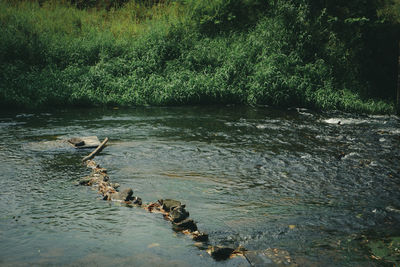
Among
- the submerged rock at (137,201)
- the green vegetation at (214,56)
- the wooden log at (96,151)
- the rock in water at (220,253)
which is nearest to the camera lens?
the rock in water at (220,253)

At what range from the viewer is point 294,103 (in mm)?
12828

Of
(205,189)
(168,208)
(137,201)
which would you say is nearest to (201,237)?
(168,208)

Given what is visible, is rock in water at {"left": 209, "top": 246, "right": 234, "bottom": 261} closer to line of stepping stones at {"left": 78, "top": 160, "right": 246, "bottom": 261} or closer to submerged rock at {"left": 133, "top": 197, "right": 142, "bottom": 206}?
line of stepping stones at {"left": 78, "top": 160, "right": 246, "bottom": 261}

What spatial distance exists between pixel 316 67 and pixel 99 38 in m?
7.63

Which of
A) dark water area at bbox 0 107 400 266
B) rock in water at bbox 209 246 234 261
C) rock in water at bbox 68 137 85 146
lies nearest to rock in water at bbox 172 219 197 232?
dark water area at bbox 0 107 400 266

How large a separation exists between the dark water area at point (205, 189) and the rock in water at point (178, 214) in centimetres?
15

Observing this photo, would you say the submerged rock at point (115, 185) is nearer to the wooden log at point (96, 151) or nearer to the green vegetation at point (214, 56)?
the wooden log at point (96, 151)

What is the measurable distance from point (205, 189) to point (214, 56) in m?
9.37

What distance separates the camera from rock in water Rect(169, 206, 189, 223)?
4.60m

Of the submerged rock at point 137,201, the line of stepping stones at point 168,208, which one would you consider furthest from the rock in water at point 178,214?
the submerged rock at point 137,201

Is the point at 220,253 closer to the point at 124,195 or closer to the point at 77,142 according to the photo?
the point at 124,195

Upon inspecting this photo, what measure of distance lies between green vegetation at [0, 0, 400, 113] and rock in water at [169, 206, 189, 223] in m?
8.50

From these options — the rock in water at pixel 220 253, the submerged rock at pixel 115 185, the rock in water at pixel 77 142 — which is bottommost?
the rock in water at pixel 77 142

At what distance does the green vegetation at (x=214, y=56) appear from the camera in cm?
1283
